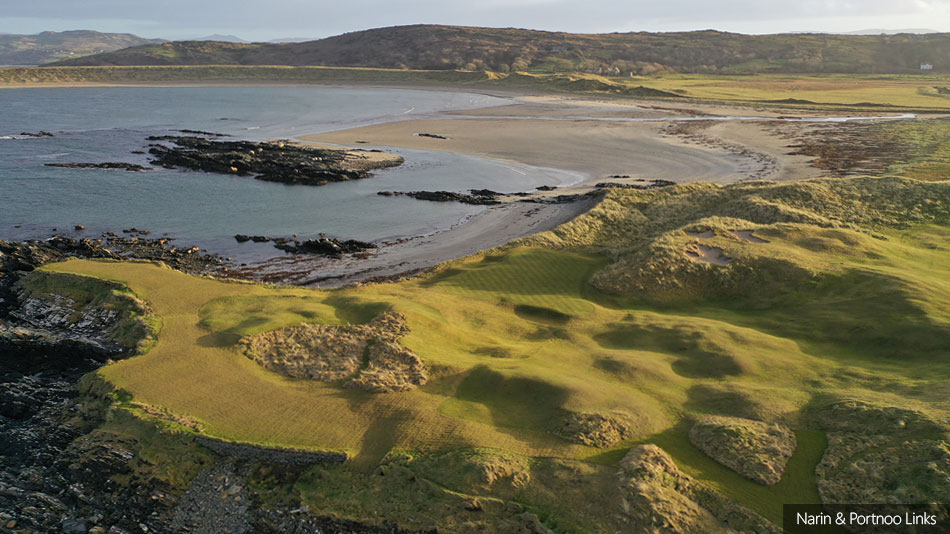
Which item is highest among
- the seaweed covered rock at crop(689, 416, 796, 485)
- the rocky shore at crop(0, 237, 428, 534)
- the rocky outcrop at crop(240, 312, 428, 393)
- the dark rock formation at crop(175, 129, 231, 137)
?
the dark rock formation at crop(175, 129, 231, 137)

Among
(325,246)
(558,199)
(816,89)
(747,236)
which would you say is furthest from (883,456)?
(816,89)

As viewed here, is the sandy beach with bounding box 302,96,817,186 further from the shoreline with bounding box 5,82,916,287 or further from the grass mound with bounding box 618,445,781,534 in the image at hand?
the grass mound with bounding box 618,445,781,534

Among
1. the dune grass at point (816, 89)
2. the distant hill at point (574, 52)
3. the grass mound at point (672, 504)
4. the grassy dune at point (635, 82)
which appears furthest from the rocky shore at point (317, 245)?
the distant hill at point (574, 52)

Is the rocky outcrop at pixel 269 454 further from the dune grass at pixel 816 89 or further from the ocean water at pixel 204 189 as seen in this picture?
the dune grass at pixel 816 89

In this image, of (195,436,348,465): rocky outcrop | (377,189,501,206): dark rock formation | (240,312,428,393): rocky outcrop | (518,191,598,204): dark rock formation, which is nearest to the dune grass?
(518,191,598,204): dark rock formation

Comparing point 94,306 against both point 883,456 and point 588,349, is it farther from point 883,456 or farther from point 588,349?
point 883,456

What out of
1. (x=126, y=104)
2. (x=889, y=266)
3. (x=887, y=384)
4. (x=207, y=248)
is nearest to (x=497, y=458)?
(x=887, y=384)

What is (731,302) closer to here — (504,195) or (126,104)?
(504,195)
